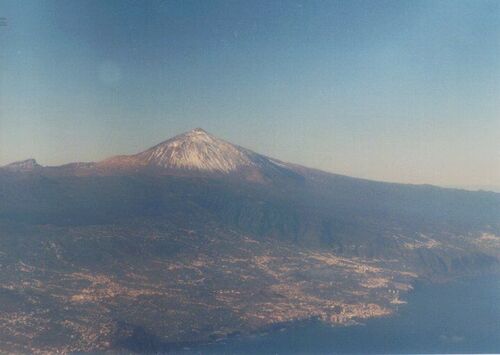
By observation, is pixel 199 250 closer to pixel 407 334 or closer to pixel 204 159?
pixel 407 334

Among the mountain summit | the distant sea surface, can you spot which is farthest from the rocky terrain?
the distant sea surface

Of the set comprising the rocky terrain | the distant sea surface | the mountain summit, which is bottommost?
the distant sea surface

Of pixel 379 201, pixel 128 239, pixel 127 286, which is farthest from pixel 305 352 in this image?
pixel 379 201

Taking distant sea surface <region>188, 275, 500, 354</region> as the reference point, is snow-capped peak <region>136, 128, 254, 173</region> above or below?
above

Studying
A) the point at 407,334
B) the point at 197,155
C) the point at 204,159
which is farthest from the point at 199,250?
the point at 197,155

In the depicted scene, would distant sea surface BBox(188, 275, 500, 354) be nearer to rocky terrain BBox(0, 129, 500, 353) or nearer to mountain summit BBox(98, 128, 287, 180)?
rocky terrain BBox(0, 129, 500, 353)

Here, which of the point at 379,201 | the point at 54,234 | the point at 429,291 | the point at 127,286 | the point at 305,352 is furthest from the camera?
the point at 379,201

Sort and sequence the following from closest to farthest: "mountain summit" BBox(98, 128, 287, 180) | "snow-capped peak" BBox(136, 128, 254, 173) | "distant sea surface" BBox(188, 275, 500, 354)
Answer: "distant sea surface" BBox(188, 275, 500, 354) < "mountain summit" BBox(98, 128, 287, 180) < "snow-capped peak" BBox(136, 128, 254, 173)

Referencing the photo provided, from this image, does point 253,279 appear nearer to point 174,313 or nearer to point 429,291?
point 174,313
